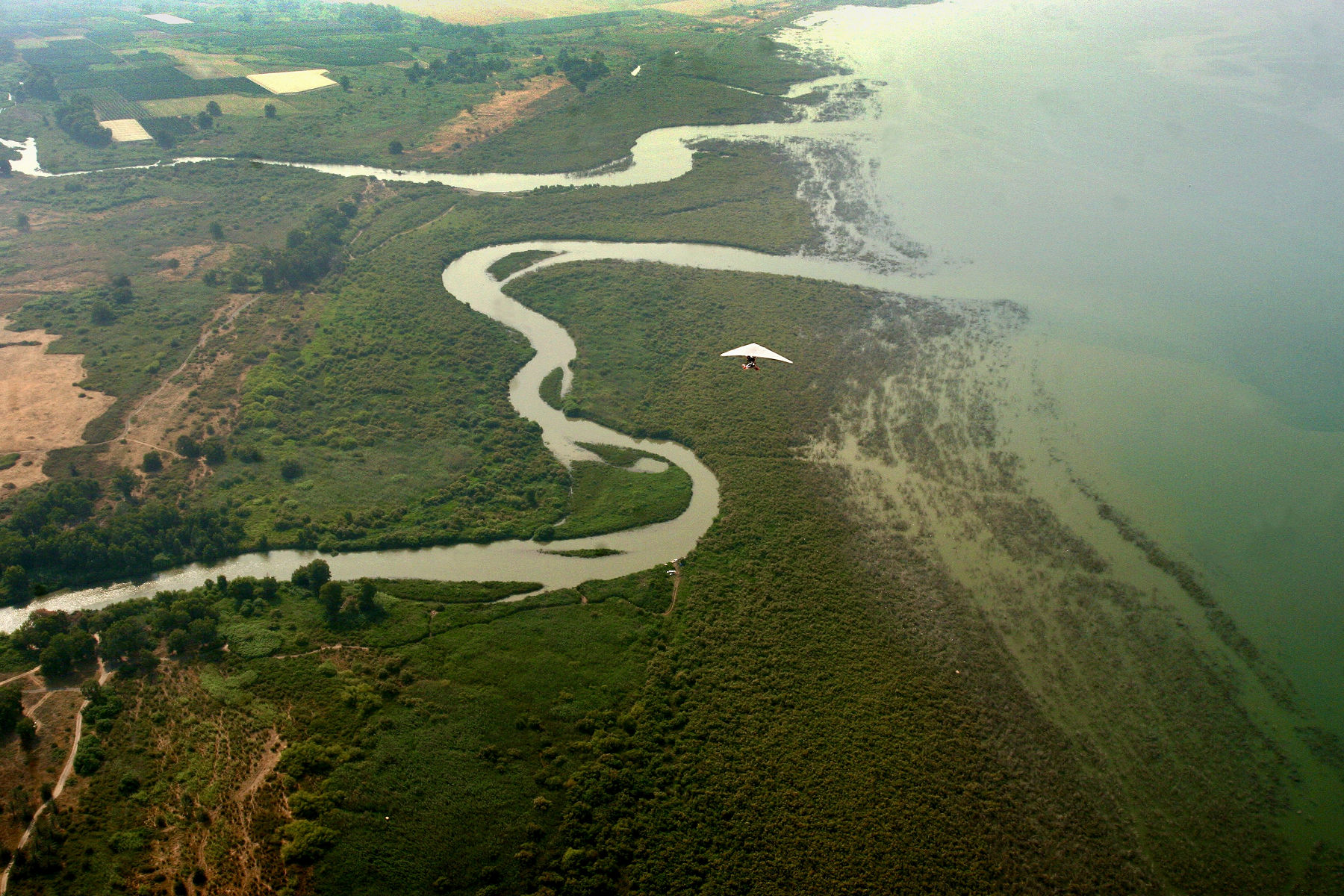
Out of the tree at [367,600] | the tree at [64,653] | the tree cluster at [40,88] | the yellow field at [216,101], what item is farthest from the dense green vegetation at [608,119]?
the tree cluster at [40,88]

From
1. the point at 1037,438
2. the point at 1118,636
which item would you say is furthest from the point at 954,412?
the point at 1118,636

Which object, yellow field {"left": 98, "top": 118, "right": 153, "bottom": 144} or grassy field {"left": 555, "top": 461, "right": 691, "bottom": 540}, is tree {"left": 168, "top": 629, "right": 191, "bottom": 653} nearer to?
grassy field {"left": 555, "top": 461, "right": 691, "bottom": 540}

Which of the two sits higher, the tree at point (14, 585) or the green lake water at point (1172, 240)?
the green lake water at point (1172, 240)

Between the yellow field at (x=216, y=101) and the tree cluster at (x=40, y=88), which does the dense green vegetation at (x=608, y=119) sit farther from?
the tree cluster at (x=40, y=88)

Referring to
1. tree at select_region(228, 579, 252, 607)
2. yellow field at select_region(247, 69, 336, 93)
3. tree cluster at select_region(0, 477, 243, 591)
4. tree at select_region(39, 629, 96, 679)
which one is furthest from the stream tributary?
yellow field at select_region(247, 69, 336, 93)

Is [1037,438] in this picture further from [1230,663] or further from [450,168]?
[450,168]

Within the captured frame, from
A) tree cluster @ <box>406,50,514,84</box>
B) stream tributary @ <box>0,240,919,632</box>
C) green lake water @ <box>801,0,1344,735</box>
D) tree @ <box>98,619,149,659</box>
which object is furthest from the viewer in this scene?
tree cluster @ <box>406,50,514,84</box>
